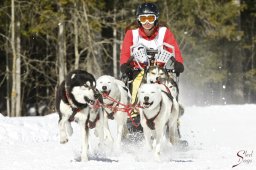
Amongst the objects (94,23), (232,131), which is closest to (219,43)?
(94,23)

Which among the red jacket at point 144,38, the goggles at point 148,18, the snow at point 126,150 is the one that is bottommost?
the snow at point 126,150

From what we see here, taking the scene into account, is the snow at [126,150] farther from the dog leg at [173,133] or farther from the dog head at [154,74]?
the dog head at [154,74]

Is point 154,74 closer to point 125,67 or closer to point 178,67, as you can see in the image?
point 178,67

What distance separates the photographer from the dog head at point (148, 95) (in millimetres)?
7746

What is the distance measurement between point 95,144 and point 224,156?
2414 mm

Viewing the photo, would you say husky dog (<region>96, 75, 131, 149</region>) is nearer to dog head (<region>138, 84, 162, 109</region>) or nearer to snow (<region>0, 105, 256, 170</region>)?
snow (<region>0, 105, 256, 170</region>)

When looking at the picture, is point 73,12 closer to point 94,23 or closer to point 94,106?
point 94,23

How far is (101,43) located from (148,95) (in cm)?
1563

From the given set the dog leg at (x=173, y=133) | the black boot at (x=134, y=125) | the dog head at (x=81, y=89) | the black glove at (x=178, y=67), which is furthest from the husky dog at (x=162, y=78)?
the dog head at (x=81, y=89)

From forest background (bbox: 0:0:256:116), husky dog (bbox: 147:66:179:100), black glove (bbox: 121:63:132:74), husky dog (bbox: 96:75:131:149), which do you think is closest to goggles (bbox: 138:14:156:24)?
black glove (bbox: 121:63:132:74)

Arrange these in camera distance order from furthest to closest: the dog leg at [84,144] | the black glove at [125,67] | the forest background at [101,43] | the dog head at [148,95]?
1. the forest background at [101,43]
2. the black glove at [125,67]
3. the dog leg at [84,144]
4. the dog head at [148,95]

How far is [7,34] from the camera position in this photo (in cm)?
2466

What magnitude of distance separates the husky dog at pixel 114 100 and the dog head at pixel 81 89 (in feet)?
4.53

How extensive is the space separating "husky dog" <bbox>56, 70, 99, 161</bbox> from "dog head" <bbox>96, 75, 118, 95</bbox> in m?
1.24
